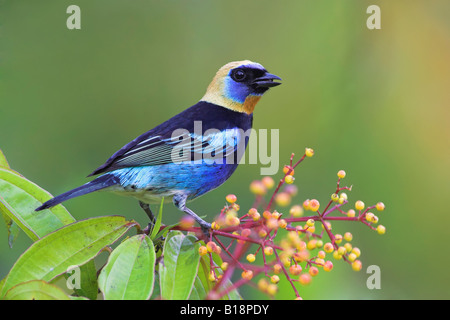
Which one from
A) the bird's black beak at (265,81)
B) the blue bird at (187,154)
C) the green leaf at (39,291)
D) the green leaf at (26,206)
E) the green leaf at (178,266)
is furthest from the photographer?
the bird's black beak at (265,81)

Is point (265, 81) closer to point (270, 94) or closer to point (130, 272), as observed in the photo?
point (130, 272)

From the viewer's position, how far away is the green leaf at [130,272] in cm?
175

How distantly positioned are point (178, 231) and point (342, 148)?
277cm

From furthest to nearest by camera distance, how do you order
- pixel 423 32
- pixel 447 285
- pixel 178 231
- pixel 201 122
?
pixel 423 32, pixel 447 285, pixel 201 122, pixel 178 231

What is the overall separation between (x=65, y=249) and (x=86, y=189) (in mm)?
497

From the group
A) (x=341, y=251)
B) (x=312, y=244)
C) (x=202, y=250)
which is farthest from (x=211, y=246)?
(x=341, y=251)

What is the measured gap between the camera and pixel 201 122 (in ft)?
9.76

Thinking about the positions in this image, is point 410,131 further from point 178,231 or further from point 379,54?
point 178,231

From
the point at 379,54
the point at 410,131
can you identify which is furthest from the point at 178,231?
the point at 379,54

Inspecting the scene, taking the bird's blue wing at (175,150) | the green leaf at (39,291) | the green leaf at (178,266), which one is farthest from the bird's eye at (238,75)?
the green leaf at (39,291)

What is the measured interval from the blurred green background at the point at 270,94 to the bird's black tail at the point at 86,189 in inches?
63.1

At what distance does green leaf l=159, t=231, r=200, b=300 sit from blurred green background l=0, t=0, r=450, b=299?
2069 millimetres

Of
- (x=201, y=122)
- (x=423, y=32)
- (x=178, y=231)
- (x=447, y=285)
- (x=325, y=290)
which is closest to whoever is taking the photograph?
(x=178, y=231)

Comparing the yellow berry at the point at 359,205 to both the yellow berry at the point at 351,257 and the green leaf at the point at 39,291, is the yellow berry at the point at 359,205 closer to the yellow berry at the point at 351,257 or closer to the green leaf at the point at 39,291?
the yellow berry at the point at 351,257
